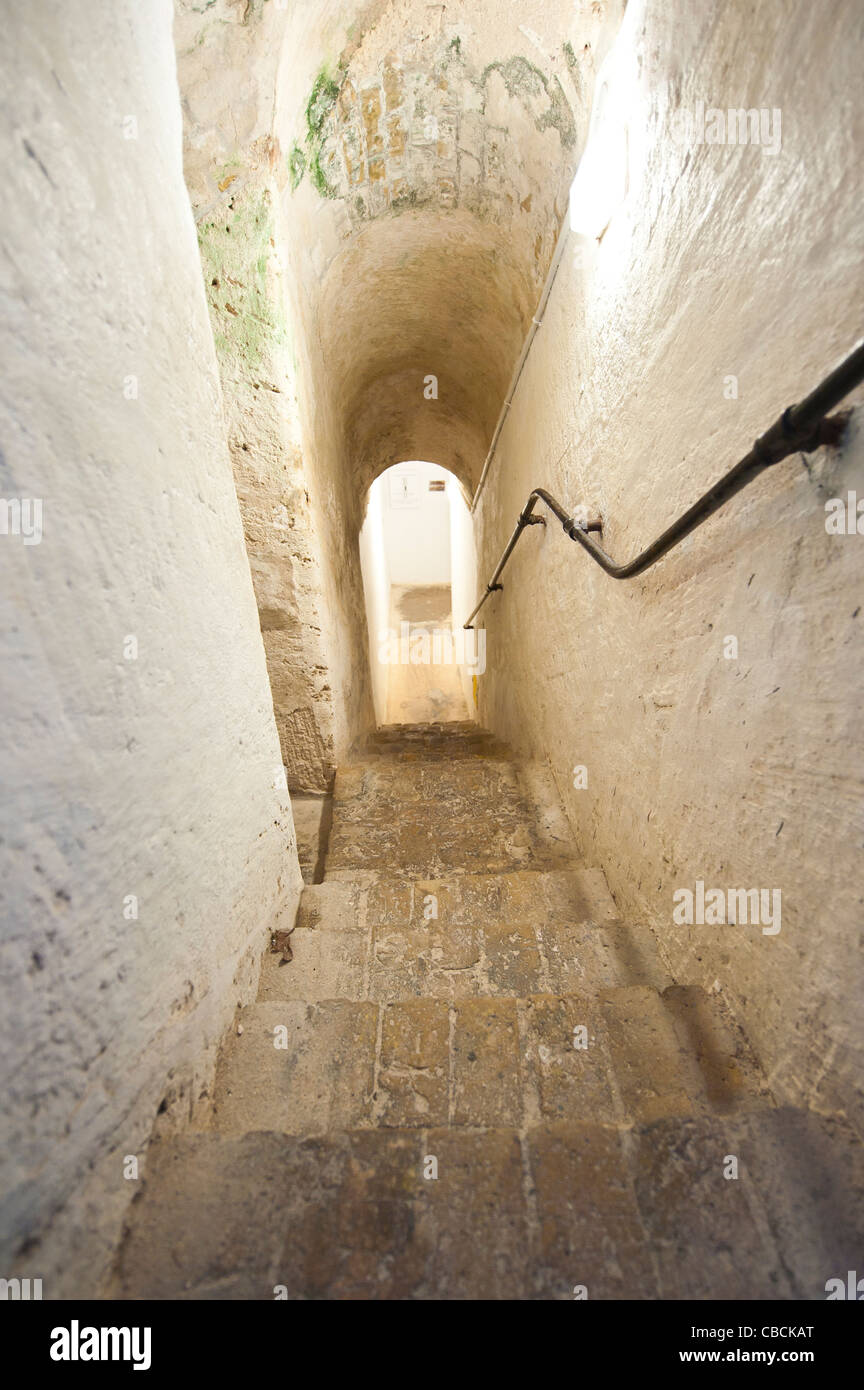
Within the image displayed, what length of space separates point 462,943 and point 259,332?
9.28ft

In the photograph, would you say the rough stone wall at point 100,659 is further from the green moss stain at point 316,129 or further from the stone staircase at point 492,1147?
the green moss stain at point 316,129

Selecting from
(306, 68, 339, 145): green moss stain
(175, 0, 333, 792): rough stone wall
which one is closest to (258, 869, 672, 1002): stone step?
(175, 0, 333, 792): rough stone wall

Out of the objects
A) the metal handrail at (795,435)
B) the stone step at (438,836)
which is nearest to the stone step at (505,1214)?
the metal handrail at (795,435)

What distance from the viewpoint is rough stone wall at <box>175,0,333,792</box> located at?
6.49ft

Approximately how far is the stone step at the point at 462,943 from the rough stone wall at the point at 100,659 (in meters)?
0.33

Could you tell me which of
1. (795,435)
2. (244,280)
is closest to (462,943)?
(795,435)

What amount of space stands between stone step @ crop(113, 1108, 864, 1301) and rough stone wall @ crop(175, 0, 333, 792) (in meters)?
2.34

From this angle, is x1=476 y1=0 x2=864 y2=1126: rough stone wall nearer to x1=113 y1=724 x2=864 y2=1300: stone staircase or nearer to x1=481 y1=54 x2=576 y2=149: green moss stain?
x1=113 y1=724 x2=864 y2=1300: stone staircase

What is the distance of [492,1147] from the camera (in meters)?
1.04

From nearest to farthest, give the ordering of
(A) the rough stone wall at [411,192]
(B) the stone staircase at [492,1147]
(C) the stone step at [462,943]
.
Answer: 1. (B) the stone staircase at [492,1147]
2. (C) the stone step at [462,943]
3. (A) the rough stone wall at [411,192]

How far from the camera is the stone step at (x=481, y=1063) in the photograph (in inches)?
45.5

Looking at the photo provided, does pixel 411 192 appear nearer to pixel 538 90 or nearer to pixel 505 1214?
pixel 538 90

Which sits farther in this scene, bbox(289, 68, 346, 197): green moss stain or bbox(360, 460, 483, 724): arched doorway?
bbox(360, 460, 483, 724): arched doorway
